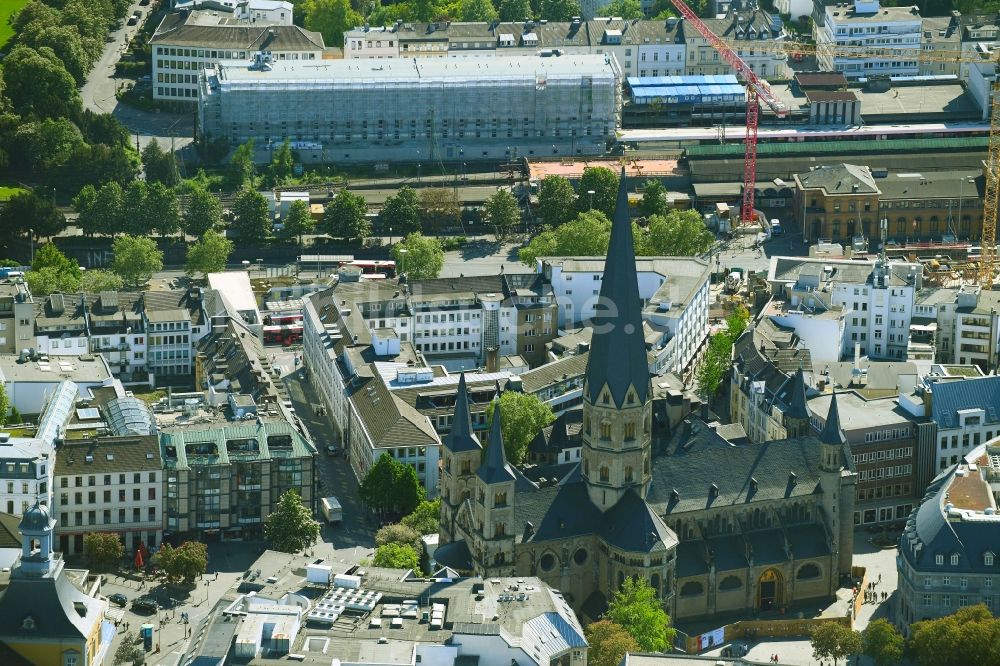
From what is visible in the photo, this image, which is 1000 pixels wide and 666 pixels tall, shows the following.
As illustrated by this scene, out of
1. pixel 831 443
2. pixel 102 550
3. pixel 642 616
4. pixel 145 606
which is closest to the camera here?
pixel 642 616

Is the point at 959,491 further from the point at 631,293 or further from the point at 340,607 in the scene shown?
the point at 340,607

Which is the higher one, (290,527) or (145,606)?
(290,527)

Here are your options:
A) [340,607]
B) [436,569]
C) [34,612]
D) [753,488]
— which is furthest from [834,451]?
[34,612]

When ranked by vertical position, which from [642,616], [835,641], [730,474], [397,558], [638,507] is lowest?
[835,641]

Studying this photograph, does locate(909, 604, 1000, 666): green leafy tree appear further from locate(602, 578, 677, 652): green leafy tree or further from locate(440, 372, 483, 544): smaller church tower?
Answer: locate(440, 372, 483, 544): smaller church tower

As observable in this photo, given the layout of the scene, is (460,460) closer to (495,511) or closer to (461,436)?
(461,436)

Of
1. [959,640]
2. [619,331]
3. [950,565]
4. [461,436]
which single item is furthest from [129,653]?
[950,565]

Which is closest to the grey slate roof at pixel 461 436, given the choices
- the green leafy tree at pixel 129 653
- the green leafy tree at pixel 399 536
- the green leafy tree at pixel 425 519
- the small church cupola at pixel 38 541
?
the green leafy tree at pixel 425 519
